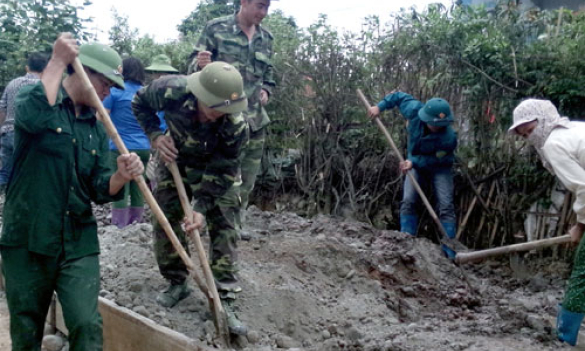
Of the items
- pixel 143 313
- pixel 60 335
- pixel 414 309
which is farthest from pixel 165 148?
pixel 414 309

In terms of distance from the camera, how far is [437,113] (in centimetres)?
601

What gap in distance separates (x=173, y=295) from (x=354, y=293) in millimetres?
1597

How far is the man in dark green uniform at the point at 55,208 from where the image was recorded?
102 inches

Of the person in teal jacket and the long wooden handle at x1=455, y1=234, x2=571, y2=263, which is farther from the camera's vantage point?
the person in teal jacket

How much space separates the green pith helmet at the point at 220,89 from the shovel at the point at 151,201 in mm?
553

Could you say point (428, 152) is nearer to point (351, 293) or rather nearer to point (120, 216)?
point (351, 293)

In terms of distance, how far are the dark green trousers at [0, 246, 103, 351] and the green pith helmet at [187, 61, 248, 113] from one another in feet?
3.86

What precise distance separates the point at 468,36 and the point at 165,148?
3.91 metres

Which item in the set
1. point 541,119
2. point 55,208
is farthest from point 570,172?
point 55,208

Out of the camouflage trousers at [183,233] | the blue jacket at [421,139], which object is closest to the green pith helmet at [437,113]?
the blue jacket at [421,139]

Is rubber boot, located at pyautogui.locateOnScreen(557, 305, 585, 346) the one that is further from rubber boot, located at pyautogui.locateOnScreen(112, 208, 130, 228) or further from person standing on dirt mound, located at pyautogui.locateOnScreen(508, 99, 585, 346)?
rubber boot, located at pyautogui.locateOnScreen(112, 208, 130, 228)

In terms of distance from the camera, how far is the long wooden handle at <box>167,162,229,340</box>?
3.42m

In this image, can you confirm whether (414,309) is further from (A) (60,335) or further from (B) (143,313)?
(A) (60,335)

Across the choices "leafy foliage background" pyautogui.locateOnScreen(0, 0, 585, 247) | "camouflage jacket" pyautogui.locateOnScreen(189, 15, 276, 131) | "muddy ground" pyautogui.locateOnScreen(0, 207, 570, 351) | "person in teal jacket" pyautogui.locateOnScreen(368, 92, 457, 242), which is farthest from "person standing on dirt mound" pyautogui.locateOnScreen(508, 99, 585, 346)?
"camouflage jacket" pyautogui.locateOnScreen(189, 15, 276, 131)
